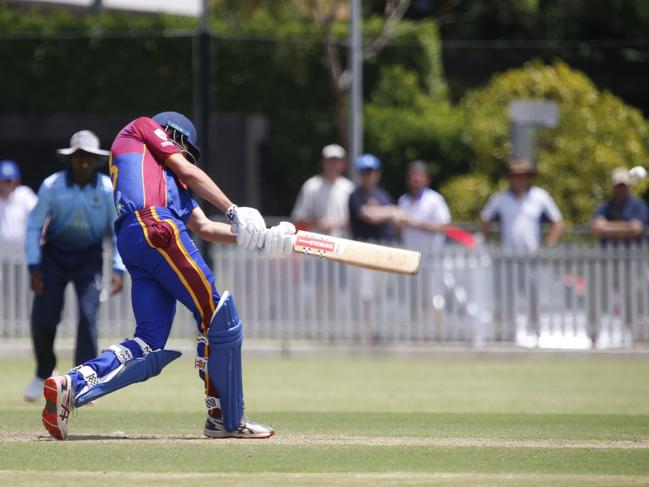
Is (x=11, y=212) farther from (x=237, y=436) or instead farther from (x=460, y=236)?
(x=237, y=436)

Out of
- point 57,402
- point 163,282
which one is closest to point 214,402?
point 163,282

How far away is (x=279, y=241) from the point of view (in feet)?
28.5

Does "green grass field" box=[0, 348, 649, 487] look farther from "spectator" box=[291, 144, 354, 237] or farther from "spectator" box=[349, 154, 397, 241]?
"spectator" box=[291, 144, 354, 237]

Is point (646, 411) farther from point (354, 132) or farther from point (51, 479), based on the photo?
point (354, 132)

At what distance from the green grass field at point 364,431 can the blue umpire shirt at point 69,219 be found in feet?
4.05

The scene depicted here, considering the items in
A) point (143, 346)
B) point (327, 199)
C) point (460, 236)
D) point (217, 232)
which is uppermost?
point (327, 199)

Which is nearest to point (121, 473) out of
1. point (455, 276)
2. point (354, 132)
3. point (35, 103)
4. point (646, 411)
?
point (646, 411)

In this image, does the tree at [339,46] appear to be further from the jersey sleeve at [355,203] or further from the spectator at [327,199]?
the jersey sleeve at [355,203]

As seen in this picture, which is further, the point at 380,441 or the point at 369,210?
the point at 369,210

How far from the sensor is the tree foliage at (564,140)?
25484mm

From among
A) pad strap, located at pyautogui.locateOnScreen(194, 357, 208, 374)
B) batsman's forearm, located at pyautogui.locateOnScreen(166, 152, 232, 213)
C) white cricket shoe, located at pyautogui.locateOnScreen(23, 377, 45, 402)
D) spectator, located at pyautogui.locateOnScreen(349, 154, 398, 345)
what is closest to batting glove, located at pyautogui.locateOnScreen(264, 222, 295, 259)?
batsman's forearm, located at pyautogui.locateOnScreen(166, 152, 232, 213)

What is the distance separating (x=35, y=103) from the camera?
101 feet

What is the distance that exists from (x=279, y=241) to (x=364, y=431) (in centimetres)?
147

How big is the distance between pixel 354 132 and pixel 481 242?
5547mm
